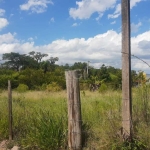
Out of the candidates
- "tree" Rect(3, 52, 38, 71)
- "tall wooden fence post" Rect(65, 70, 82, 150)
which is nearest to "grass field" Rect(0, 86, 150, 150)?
"tall wooden fence post" Rect(65, 70, 82, 150)

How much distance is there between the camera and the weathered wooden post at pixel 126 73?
4016mm

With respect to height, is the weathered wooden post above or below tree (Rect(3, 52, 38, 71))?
Result: below

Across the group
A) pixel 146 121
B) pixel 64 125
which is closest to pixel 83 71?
pixel 64 125

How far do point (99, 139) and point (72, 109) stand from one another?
2.20 feet

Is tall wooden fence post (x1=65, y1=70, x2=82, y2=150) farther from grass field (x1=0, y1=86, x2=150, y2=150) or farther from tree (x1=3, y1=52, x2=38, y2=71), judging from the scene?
tree (x1=3, y1=52, x2=38, y2=71)

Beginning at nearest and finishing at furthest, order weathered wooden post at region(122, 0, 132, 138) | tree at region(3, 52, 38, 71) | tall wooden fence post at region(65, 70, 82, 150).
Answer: weathered wooden post at region(122, 0, 132, 138), tall wooden fence post at region(65, 70, 82, 150), tree at region(3, 52, 38, 71)

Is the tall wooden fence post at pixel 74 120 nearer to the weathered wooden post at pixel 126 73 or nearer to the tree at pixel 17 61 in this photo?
the weathered wooden post at pixel 126 73

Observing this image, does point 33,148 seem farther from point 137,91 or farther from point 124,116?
point 137,91

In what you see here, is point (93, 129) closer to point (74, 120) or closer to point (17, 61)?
point (74, 120)

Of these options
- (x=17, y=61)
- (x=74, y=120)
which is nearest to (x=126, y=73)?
(x=74, y=120)

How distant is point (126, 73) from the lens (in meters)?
4.04

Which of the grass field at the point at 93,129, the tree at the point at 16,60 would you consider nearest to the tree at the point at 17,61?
the tree at the point at 16,60

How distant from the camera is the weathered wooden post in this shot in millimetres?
4016

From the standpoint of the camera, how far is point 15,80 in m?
30.6
